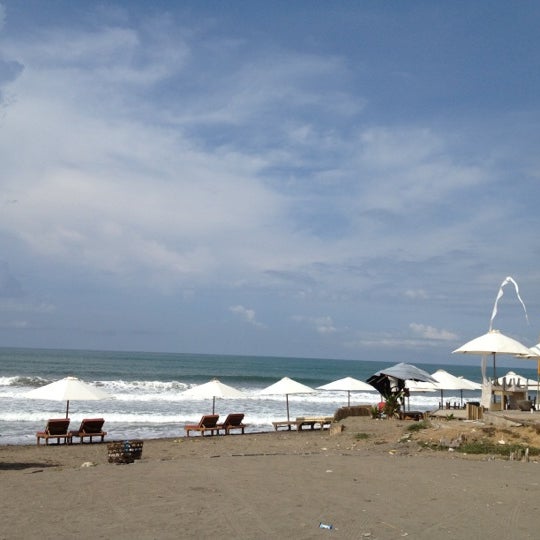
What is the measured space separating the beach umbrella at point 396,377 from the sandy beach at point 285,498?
15.5 feet

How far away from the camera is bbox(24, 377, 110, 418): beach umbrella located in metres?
16.6

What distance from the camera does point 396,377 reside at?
17469 millimetres

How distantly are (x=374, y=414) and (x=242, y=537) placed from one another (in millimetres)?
12963

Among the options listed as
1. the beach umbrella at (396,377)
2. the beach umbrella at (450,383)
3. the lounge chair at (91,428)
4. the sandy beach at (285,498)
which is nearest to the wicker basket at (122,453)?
the sandy beach at (285,498)

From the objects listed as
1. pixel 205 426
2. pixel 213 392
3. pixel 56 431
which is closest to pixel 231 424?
pixel 205 426

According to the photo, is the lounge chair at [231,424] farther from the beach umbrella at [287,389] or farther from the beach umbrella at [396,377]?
the beach umbrella at [396,377]

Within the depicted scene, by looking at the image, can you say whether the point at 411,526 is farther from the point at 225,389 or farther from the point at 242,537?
the point at 225,389

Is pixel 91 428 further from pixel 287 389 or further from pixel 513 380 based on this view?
pixel 513 380

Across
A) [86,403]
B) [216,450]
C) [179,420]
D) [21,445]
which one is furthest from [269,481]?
[86,403]

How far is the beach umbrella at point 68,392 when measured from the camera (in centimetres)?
1657

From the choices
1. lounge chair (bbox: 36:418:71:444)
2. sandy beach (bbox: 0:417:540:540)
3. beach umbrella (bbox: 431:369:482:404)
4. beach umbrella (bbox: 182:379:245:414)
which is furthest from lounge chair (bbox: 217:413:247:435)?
beach umbrella (bbox: 431:369:482:404)

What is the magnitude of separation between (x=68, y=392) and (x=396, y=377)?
28.9ft

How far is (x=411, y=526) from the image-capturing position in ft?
21.7

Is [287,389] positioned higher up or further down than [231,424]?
higher up
